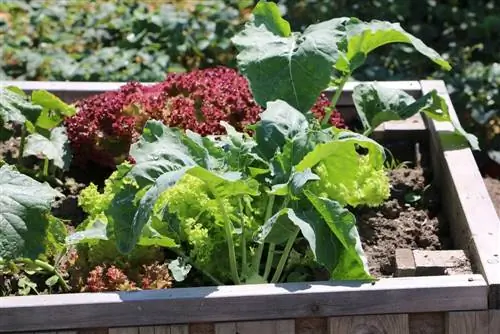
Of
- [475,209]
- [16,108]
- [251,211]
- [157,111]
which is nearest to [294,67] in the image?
[251,211]

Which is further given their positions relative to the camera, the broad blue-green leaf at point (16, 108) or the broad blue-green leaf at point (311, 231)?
the broad blue-green leaf at point (16, 108)

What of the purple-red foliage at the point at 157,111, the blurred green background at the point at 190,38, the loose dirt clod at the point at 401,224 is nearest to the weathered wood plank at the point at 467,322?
the loose dirt clod at the point at 401,224

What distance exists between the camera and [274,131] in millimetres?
3615

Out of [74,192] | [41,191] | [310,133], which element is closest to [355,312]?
[310,133]

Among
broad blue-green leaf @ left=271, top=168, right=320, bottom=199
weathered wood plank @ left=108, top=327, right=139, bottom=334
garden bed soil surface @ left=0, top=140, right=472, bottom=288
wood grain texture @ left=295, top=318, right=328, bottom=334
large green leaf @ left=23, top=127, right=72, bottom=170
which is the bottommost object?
garden bed soil surface @ left=0, top=140, right=472, bottom=288

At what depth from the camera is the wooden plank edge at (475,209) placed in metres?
3.39

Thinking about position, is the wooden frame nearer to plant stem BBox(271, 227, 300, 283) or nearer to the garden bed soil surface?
plant stem BBox(271, 227, 300, 283)

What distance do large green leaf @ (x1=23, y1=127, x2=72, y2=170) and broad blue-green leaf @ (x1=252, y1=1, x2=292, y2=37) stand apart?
0.89 m

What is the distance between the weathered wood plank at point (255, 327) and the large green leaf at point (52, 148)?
129 centimetres

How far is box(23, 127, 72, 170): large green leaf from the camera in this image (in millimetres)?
4277

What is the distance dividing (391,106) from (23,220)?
5.06 feet

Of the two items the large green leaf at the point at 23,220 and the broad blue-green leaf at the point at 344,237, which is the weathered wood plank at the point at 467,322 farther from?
the large green leaf at the point at 23,220

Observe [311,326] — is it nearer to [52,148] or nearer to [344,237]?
[344,237]

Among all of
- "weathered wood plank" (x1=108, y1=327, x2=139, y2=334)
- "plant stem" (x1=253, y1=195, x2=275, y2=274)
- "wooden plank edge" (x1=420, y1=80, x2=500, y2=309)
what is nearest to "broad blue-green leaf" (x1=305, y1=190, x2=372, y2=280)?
"plant stem" (x1=253, y1=195, x2=275, y2=274)
